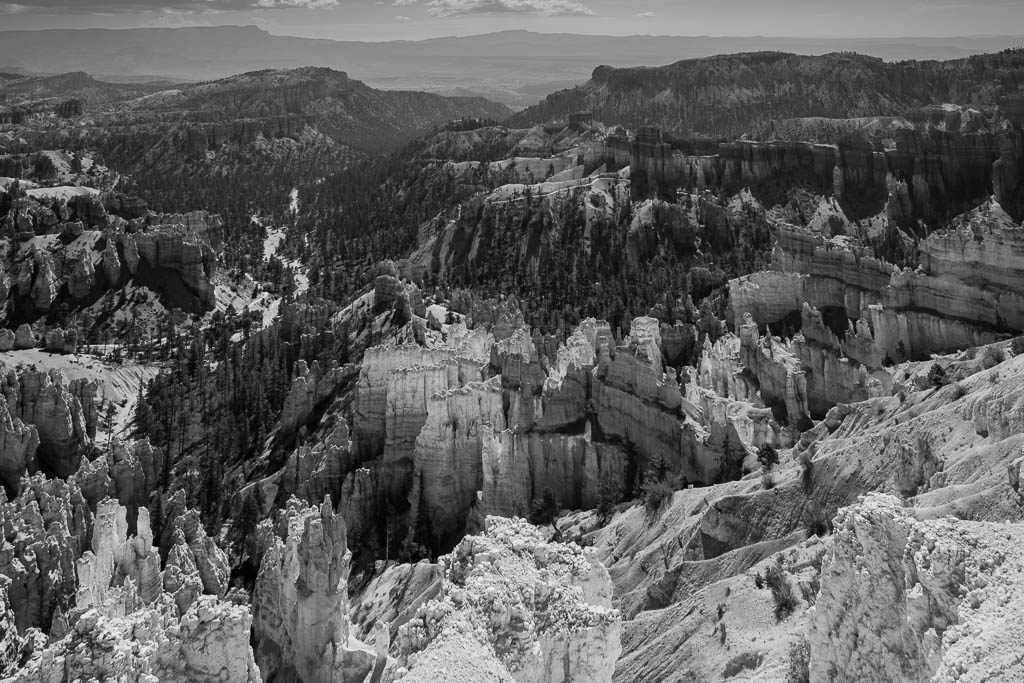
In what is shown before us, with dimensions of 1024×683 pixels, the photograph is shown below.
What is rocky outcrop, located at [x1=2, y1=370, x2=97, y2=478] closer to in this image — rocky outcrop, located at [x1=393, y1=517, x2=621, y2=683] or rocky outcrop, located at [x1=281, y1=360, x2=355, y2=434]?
rocky outcrop, located at [x1=281, y1=360, x2=355, y2=434]

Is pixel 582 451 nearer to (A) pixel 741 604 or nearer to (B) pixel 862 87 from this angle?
(A) pixel 741 604

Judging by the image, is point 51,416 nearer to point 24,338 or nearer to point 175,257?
point 24,338

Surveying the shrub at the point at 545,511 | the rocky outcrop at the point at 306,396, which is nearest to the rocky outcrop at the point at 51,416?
the rocky outcrop at the point at 306,396

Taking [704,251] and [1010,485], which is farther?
[704,251]

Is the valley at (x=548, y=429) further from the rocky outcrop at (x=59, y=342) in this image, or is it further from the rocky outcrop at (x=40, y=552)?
the rocky outcrop at (x=59, y=342)

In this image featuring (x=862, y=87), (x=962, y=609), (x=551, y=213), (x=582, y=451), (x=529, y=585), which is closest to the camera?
(x=962, y=609)

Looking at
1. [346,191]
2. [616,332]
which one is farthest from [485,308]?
[346,191]

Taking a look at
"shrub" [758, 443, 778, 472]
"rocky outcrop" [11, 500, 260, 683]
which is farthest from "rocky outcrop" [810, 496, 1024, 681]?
"shrub" [758, 443, 778, 472]
